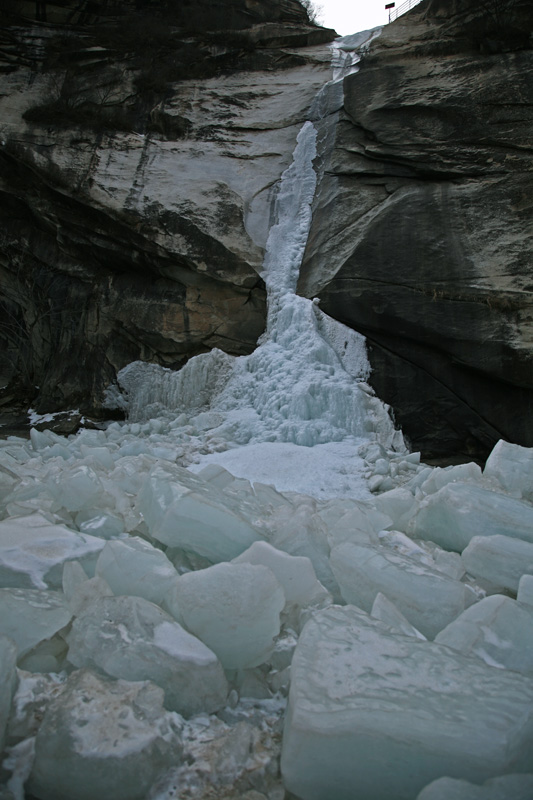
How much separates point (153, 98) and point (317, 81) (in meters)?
2.80

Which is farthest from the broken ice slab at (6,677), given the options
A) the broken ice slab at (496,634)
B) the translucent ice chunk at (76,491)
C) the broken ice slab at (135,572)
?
the translucent ice chunk at (76,491)

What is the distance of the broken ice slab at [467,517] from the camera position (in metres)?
1.71

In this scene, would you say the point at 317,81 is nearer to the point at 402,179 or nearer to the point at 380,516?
the point at 402,179

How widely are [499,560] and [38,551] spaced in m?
1.29

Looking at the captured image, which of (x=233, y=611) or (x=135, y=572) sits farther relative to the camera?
(x=135, y=572)

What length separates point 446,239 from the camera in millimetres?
5449

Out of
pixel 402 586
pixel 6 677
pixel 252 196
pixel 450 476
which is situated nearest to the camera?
pixel 6 677

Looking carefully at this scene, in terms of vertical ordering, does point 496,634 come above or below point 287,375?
below

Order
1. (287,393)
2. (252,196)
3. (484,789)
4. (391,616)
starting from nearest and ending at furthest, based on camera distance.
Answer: (484,789), (391,616), (287,393), (252,196)

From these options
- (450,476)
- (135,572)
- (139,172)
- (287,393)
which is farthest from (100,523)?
(139,172)

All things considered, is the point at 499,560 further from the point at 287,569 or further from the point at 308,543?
the point at 287,569

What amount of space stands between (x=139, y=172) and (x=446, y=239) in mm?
4726

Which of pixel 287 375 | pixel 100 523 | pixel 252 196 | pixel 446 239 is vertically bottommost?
pixel 100 523

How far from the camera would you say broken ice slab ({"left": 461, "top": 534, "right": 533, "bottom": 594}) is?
146 centimetres
